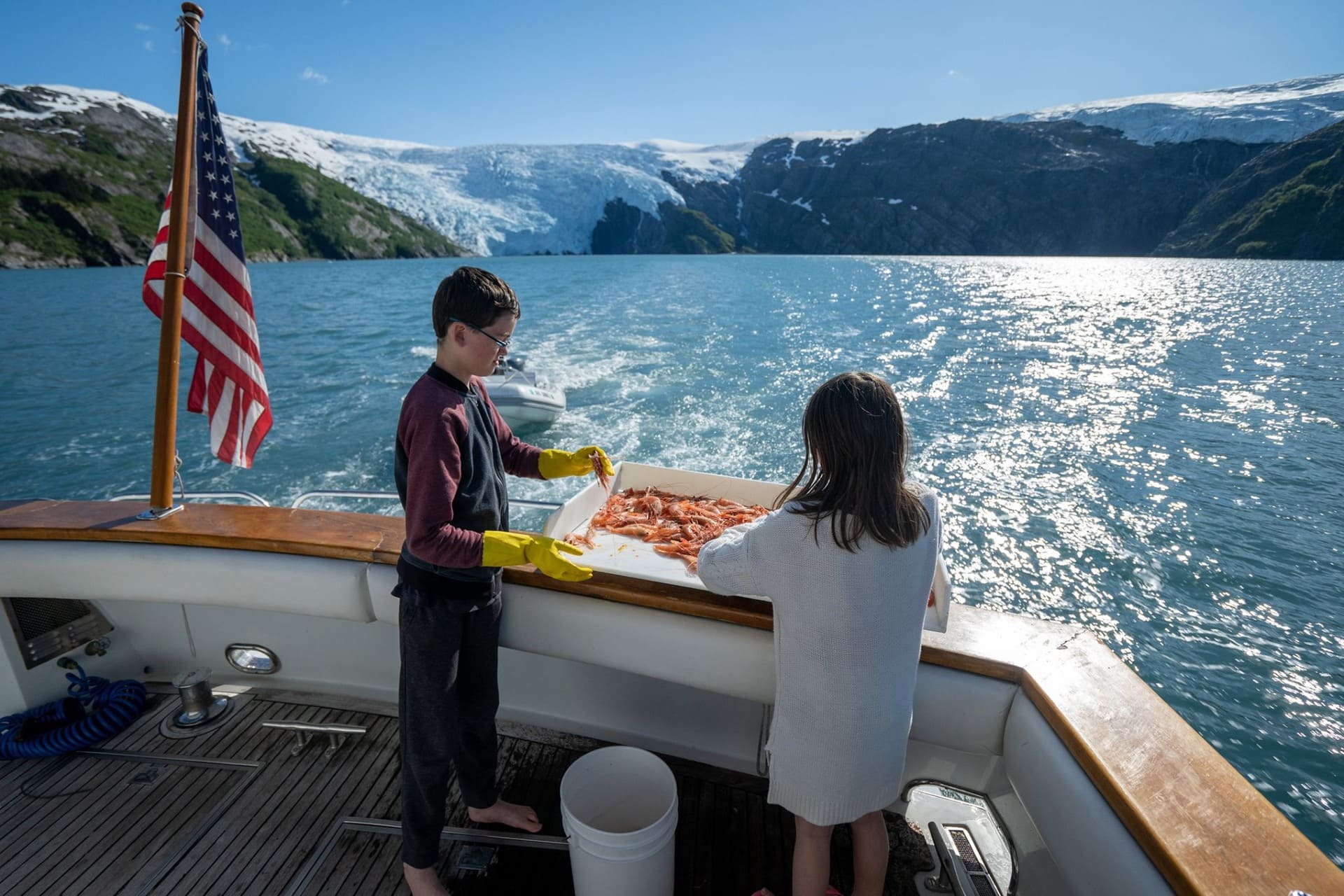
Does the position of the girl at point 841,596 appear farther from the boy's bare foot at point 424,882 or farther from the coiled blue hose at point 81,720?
the coiled blue hose at point 81,720

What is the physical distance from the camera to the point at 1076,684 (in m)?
2.07

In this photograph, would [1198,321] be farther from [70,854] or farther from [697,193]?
[697,193]

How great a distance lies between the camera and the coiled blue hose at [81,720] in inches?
125

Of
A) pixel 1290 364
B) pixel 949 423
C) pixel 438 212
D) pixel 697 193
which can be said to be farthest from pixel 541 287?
pixel 697 193

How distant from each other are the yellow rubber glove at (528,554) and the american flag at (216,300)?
2.14 metres

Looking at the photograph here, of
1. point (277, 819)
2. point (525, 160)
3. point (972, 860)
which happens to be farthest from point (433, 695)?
point (525, 160)

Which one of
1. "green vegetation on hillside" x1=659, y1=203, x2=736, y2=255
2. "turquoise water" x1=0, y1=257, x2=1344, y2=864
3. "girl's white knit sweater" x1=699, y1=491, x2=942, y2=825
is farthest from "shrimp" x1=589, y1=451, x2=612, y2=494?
"green vegetation on hillside" x1=659, y1=203, x2=736, y2=255

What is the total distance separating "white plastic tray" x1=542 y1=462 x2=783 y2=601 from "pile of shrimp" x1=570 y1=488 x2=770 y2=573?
5 cm

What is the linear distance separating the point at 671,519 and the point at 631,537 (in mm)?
272

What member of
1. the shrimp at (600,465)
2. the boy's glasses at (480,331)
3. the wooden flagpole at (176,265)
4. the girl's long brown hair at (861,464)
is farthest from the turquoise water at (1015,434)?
the boy's glasses at (480,331)

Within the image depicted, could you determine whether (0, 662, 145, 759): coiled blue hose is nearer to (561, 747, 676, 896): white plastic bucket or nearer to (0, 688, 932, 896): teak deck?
(0, 688, 932, 896): teak deck

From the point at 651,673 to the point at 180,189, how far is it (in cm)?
321

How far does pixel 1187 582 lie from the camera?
7309 millimetres

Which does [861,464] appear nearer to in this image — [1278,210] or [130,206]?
→ [130,206]
